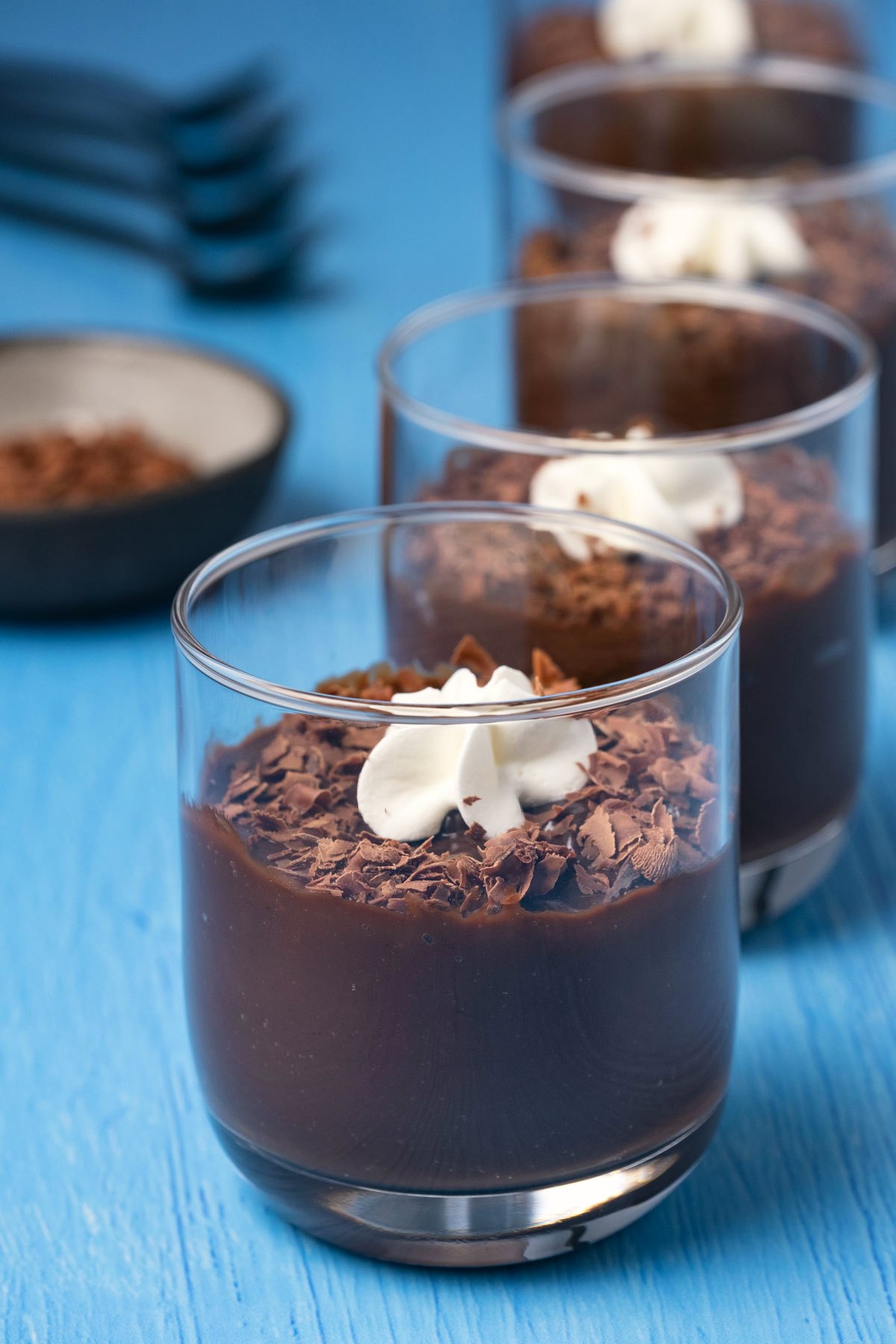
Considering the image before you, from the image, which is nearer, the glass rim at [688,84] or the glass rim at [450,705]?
the glass rim at [450,705]

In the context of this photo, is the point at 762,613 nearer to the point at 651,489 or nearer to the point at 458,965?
the point at 651,489

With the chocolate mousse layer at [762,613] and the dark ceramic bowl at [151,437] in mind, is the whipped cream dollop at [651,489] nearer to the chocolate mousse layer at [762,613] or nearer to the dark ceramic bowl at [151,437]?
the chocolate mousse layer at [762,613]

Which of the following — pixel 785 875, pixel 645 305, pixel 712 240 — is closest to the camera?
pixel 785 875

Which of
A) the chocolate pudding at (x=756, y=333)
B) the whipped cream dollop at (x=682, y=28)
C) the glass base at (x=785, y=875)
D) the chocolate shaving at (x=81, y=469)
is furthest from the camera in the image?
the whipped cream dollop at (x=682, y=28)

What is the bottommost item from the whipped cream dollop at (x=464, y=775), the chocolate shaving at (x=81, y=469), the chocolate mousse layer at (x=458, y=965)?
the chocolate shaving at (x=81, y=469)

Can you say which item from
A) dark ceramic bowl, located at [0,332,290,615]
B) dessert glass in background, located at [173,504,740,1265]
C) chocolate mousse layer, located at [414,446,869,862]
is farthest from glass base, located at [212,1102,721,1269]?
dark ceramic bowl, located at [0,332,290,615]

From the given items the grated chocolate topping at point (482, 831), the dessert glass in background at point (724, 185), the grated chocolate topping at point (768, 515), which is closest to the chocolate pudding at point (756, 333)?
the dessert glass in background at point (724, 185)

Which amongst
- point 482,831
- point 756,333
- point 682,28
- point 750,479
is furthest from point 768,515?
point 682,28

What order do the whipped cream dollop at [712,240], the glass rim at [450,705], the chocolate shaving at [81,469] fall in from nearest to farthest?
the glass rim at [450,705], the whipped cream dollop at [712,240], the chocolate shaving at [81,469]
